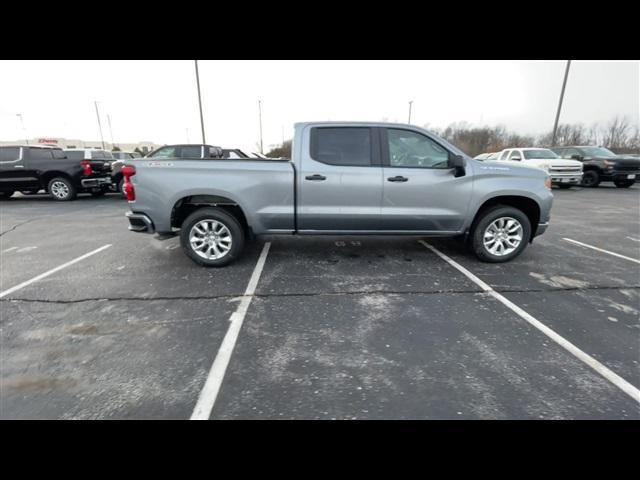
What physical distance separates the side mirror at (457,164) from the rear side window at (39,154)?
13.3 m

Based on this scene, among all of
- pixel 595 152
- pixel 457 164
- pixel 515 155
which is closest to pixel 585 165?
pixel 595 152

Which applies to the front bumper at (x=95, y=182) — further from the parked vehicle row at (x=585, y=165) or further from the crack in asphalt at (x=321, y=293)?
the parked vehicle row at (x=585, y=165)

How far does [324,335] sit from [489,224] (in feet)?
10.4

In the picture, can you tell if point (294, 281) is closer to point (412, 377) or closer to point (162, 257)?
point (412, 377)

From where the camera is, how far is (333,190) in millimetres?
4324

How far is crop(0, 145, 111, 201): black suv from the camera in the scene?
419 inches

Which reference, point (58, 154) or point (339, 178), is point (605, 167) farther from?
point (58, 154)

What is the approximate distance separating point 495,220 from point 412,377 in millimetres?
3220

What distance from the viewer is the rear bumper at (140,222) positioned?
4.31 m

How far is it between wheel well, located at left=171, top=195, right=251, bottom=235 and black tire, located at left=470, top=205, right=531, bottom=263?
10.9 feet

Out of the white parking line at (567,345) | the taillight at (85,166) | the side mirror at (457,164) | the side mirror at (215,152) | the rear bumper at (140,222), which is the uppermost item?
the side mirror at (215,152)

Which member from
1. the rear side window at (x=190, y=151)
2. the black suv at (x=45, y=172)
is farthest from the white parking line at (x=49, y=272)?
the black suv at (x=45, y=172)

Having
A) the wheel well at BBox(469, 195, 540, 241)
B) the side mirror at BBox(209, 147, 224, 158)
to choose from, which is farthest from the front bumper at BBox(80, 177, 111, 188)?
the wheel well at BBox(469, 195, 540, 241)
